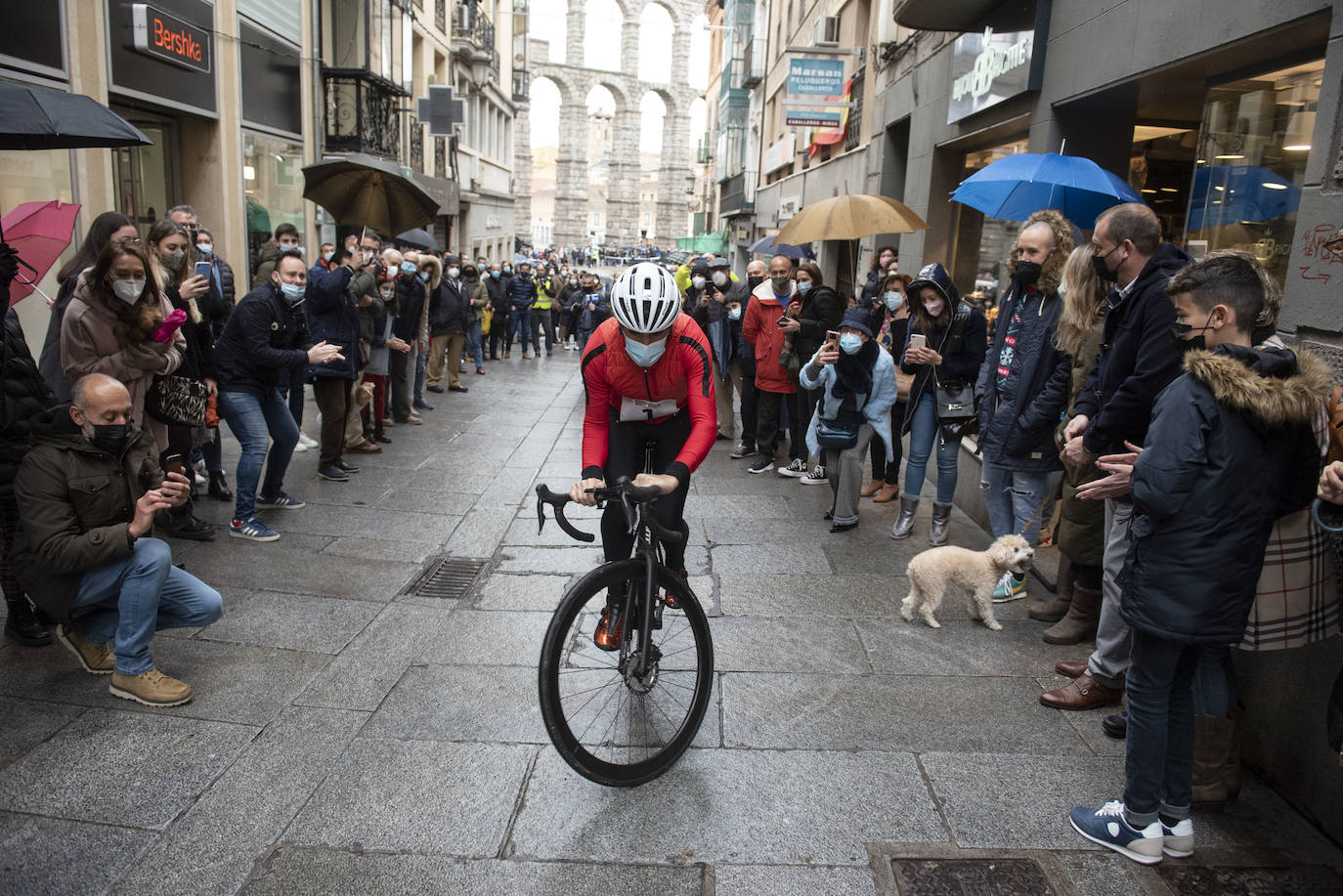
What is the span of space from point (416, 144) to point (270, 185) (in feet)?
29.8

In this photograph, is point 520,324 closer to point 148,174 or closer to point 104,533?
point 148,174

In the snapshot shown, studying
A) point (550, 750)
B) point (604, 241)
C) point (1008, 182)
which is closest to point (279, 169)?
point (1008, 182)

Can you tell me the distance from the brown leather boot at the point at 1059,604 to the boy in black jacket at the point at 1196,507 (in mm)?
2221

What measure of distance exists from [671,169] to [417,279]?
6821cm

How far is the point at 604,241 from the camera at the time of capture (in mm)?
85000

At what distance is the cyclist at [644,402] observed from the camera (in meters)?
3.80

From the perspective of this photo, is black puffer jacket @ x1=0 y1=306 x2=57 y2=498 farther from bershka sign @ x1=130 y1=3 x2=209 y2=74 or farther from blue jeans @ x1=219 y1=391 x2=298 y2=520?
bershka sign @ x1=130 y1=3 x2=209 y2=74

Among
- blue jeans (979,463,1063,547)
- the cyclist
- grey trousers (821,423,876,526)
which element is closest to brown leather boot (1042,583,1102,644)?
blue jeans (979,463,1063,547)

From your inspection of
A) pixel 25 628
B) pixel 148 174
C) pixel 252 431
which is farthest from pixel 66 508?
pixel 148 174

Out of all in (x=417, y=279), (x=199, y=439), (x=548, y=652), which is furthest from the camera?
(x=417, y=279)

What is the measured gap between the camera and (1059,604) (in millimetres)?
5562

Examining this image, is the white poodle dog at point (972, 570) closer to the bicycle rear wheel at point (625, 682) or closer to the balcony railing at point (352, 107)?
the bicycle rear wheel at point (625, 682)

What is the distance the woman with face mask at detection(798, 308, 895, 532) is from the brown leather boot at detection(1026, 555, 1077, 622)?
6.66 ft

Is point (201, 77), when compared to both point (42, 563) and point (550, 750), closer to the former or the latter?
point (42, 563)
